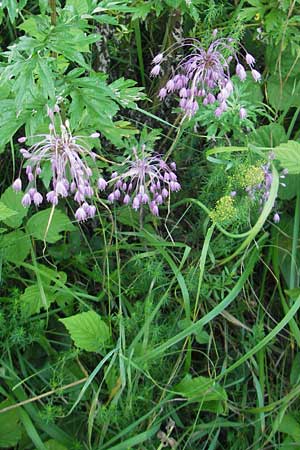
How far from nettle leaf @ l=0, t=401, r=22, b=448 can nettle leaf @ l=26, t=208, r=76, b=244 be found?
58 centimetres

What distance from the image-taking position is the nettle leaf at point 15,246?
6.70 feet

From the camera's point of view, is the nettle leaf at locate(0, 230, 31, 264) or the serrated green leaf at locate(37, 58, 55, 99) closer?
the serrated green leaf at locate(37, 58, 55, 99)

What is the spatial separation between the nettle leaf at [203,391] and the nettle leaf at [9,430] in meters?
0.50

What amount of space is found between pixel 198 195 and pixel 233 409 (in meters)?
0.75

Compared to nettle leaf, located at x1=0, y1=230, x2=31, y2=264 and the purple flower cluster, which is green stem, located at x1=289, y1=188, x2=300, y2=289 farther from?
nettle leaf, located at x1=0, y1=230, x2=31, y2=264

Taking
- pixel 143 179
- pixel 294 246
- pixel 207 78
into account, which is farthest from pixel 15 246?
pixel 294 246

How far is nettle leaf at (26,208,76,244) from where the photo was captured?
2068 millimetres

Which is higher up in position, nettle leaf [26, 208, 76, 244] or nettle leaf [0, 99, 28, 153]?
nettle leaf [0, 99, 28, 153]

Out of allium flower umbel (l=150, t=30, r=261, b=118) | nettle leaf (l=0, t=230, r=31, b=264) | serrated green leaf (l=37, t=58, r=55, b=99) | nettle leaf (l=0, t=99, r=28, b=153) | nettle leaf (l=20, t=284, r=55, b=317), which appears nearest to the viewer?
serrated green leaf (l=37, t=58, r=55, b=99)

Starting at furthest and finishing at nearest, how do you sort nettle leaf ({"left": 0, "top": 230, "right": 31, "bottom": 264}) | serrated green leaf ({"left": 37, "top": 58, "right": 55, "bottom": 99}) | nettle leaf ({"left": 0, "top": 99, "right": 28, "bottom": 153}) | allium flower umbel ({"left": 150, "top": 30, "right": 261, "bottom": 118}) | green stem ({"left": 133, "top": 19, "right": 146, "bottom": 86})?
green stem ({"left": 133, "top": 19, "right": 146, "bottom": 86}) < nettle leaf ({"left": 0, "top": 230, "right": 31, "bottom": 264}) < allium flower umbel ({"left": 150, "top": 30, "right": 261, "bottom": 118}) < nettle leaf ({"left": 0, "top": 99, "right": 28, "bottom": 153}) < serrated green leaf ({"left": 37, "top": 58, "right": 55, "bottom": 99})

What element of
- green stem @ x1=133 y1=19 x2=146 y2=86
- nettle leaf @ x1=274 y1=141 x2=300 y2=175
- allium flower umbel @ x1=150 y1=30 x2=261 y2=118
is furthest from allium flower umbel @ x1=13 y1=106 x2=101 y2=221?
green stem @ x1=133 y1=19 x2=146 y2=86

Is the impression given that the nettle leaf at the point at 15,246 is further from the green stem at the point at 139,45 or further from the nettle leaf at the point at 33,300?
the green stem at the point at 139,45

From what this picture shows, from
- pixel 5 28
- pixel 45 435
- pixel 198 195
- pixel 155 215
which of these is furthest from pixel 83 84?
pixel 45 435

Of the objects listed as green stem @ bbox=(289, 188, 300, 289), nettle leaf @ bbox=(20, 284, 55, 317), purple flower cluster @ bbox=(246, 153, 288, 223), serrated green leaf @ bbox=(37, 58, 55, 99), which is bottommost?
green stem @ bbox=(289, 188, 300, 289)
